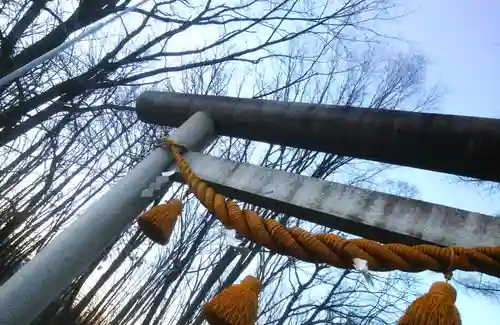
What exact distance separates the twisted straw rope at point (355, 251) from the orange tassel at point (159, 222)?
1.10 feet

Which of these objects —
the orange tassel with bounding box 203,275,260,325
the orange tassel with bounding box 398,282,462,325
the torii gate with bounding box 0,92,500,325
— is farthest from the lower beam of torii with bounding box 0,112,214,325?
the orange tassel with bounding box 398,282,462,325

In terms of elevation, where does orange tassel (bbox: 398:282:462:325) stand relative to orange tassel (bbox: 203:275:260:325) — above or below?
above

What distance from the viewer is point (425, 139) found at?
186 cm

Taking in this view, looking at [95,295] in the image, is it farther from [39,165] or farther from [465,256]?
[465,256]

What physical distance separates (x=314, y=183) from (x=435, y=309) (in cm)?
83

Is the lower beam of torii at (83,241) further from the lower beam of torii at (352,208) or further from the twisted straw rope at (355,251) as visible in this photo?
the twisted straw rope at (355,251)

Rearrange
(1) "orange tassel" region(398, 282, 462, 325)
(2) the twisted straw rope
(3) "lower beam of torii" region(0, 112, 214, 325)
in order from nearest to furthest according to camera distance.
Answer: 1. (1) "orange tassel" region(398, 282, 462, 325)
2. (2) the twisted straw rope
3. (3) "lower beam of torii" region(0, 112, 214, 325)

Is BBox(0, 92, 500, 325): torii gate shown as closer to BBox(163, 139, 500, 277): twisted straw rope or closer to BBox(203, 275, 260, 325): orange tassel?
BBox(163, 139, 500, 277): twisted straw rope

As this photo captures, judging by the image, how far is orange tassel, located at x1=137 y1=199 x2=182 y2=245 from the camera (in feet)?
6.07

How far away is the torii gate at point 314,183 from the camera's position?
1633mm

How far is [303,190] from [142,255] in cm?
879

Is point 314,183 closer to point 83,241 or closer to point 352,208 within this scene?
point 352,208

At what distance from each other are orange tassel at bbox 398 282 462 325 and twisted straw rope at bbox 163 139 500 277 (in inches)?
4.0

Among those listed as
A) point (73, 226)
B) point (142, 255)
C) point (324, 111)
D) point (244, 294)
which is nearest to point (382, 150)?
point (324, 111)
